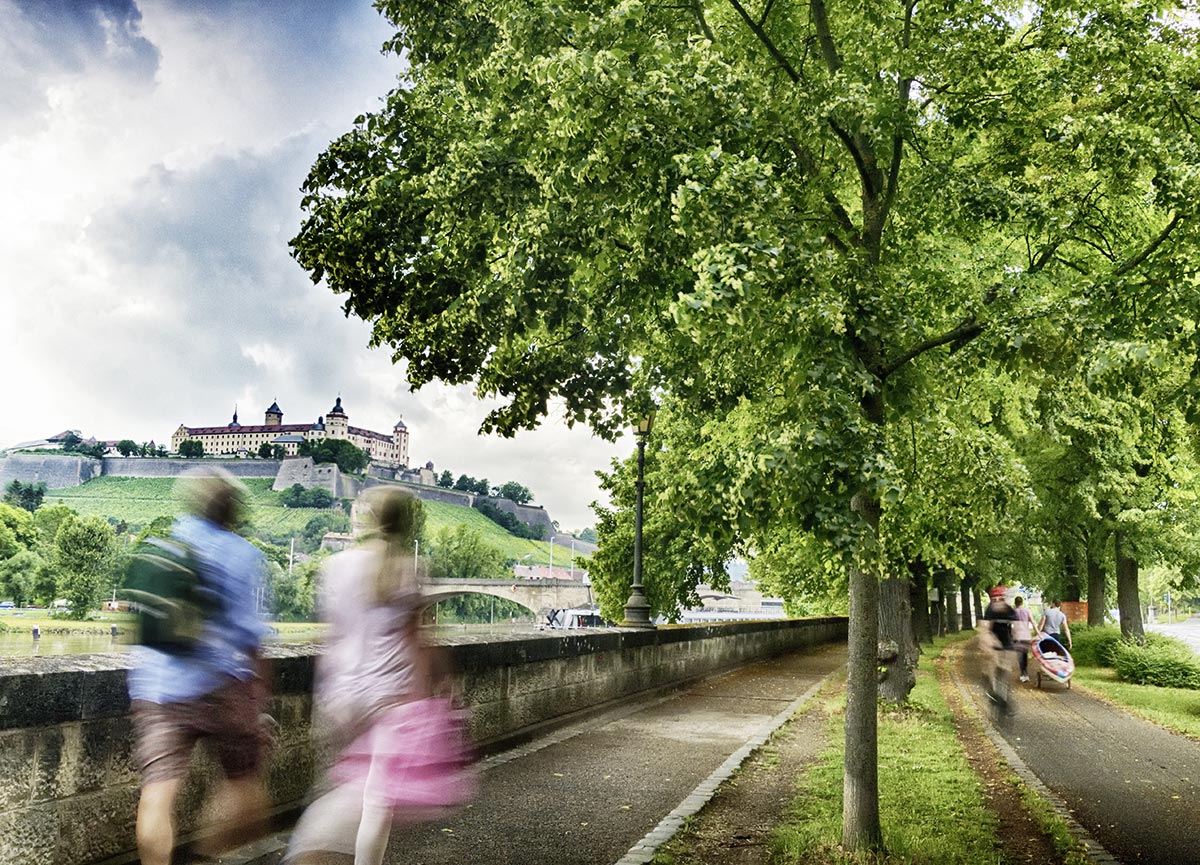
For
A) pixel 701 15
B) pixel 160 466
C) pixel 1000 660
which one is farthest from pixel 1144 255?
pixel 160 466

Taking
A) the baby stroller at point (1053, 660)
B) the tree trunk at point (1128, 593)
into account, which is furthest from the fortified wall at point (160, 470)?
the baby stroller at point (1053, 660)

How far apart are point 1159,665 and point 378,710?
20.2m

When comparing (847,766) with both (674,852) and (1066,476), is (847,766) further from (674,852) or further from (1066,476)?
(1066,476)

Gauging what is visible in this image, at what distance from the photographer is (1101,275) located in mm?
5902

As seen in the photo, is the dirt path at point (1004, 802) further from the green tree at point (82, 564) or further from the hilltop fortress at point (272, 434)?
the hilltop fortress at point (272, 434)

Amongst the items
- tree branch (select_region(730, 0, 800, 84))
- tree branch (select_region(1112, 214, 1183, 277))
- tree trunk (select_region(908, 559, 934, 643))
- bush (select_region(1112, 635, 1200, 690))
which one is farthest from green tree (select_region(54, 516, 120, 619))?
tree branch (select_region(1112, 214, 1183, 277))

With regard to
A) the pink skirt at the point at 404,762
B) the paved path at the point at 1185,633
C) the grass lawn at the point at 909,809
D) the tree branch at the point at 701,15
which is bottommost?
the paved path at the point at 1185,633

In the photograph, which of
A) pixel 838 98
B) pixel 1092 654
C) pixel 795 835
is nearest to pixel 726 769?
pixel 795 835

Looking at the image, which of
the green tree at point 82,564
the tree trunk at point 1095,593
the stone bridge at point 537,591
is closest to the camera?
the tree trunk at point 1095,593

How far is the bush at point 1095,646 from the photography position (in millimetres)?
23734

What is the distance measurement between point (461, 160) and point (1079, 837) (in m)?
7.16

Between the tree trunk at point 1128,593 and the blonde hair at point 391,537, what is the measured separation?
22462 mm

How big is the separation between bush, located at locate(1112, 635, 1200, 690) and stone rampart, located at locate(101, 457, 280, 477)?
151807 millimetres

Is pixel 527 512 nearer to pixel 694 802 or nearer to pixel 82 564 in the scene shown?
pixel 82 564
